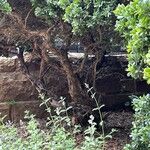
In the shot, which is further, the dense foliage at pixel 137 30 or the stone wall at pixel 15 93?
the stone wall at pixel 15 93

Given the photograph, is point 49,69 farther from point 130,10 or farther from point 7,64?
point 130,10

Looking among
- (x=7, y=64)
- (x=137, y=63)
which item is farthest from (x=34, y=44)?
(x=137, y=63)

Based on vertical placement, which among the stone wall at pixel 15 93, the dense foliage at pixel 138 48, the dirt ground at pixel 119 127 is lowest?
the dirt ground at pixel 119 127

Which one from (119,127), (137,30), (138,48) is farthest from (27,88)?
(137,30)

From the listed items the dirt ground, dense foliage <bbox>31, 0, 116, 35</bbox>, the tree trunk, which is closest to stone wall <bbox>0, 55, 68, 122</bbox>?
the dirt ground

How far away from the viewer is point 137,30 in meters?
2.38

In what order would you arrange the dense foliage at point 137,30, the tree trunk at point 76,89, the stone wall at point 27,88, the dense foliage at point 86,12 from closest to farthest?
the dense foliage at point 137,30 < the dense foliage at point 86,12 < the tree trunk at point 76,89 < the stone wall at point 27,88

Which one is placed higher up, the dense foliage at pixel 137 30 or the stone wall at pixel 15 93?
the dense foliage at pixel 137 30

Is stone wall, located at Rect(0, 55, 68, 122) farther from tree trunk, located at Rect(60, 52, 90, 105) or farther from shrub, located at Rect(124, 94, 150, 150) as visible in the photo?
shrub, located at Rect(124, 94, 150, 150)

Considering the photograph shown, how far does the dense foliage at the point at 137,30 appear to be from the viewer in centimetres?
230

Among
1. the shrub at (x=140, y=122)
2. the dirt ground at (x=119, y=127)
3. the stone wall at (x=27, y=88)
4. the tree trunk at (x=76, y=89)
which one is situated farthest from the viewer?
the stone wall at (x=27, y=88)

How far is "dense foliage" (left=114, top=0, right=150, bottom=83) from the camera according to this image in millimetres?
2305

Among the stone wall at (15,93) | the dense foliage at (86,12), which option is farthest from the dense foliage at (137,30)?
the stone wall at (15,93)

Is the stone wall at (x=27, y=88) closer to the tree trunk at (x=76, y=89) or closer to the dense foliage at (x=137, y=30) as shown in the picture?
the tree trunk at (x=76, y=89)
